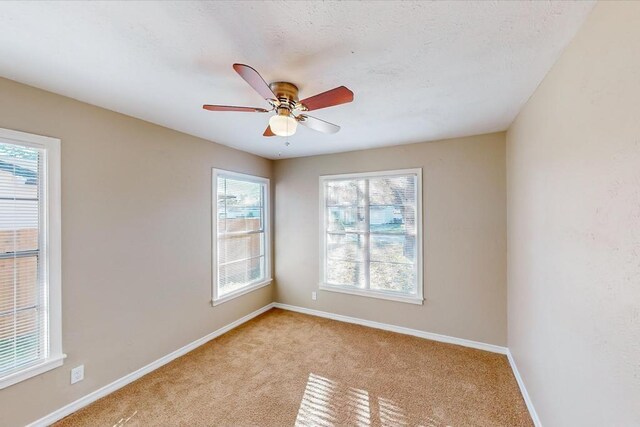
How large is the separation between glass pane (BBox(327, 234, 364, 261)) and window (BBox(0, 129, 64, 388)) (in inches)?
115

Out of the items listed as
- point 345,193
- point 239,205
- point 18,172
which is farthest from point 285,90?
point 239,205

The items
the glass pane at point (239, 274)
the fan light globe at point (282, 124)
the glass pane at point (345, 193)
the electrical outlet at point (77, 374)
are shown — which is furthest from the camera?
the glass pane at point (345, 193)

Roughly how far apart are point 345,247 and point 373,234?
0.47 metres

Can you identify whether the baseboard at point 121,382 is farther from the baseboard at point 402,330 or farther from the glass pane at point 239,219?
the glass pane at point 239,219

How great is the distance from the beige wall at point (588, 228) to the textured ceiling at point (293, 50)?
24 cm

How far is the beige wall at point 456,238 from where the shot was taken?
2.93m

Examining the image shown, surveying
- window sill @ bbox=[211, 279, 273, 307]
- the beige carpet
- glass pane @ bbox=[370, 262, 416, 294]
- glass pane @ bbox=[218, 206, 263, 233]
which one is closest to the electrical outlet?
the beige carpet

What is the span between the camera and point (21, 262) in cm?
183

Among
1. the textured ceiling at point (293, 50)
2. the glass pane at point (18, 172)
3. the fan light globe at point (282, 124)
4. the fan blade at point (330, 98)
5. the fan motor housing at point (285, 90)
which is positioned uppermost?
the textured ceiling at point (293, 50)

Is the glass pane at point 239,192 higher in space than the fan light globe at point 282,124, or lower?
lower

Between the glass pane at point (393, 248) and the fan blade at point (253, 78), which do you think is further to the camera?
the glass pane at point (393, 248)

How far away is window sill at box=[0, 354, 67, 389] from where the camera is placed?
68.0 inches

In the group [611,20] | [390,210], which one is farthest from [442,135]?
[611,20]

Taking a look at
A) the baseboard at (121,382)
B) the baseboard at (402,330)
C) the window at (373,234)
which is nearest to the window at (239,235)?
the baseboard at (121,382)
